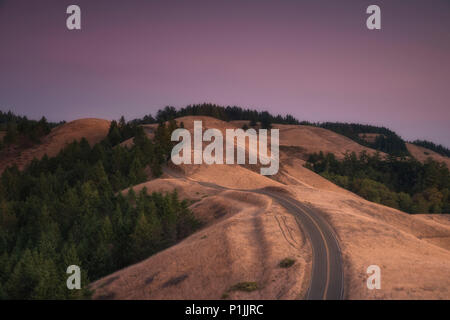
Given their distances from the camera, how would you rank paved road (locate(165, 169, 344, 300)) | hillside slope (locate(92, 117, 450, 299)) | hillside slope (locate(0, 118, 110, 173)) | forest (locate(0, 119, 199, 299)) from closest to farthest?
1. paved road (locate(165, 169, 344, 300))
2. hillside slope (locate(92, 117, 450, 299))
3. forest (locate(0, 119, 199, 299))
4. hillside slope (locate(0, 118, 110, 173))

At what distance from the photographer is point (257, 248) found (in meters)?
37.6

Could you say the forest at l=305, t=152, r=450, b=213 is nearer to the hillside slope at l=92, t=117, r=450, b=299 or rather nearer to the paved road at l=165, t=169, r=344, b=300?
the hillside slope at l=92, t=117, r=450, b=299

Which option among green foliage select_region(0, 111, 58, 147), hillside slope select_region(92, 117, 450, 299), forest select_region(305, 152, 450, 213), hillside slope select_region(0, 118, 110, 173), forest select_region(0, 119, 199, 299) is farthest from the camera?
green foliage select_region(0, 111, 58, 147)

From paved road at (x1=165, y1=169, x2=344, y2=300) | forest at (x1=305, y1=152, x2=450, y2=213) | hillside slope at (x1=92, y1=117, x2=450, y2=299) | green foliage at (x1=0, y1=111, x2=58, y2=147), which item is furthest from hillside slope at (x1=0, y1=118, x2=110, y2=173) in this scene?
paved road at (x1=165, y1=169, x2=344, y2=300)

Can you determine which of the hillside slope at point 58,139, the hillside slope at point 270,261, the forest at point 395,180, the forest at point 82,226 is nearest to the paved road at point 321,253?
the hillside slope at point 270,261

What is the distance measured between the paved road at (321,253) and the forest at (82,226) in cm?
1874

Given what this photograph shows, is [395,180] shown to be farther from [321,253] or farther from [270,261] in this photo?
[270,261]

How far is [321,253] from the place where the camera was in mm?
36469

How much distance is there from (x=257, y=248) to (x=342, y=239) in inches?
484

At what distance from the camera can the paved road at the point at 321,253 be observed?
2844 centimetres

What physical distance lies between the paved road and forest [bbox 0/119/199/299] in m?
18.7

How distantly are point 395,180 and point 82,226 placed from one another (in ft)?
435

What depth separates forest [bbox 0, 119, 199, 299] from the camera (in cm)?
3266
